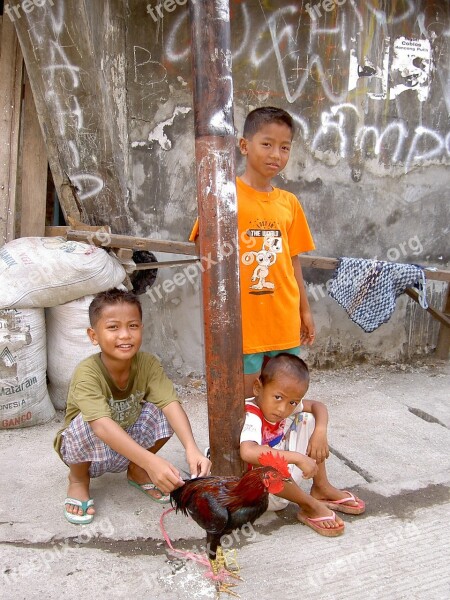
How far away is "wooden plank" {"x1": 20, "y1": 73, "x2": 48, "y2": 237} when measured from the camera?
3703 mm

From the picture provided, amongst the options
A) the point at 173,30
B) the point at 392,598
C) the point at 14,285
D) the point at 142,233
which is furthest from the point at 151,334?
the point at 392,598

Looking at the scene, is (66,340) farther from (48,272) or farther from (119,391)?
(119,391)

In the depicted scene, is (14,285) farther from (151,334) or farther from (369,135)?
(369,135)

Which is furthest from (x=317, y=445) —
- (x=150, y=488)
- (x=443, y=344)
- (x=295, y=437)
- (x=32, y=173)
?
(x=443, y=344)

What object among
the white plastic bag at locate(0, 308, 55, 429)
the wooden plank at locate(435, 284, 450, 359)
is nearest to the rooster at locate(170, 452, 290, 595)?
the white plastic bag at locate(0, 308, 55, 429)

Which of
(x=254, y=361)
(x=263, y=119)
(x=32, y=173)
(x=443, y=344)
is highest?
(x=263, y=119)

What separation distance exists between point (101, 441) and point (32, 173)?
2.06 meters

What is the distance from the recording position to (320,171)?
4.32m

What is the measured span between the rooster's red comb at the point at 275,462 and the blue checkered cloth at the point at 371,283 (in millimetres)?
2158

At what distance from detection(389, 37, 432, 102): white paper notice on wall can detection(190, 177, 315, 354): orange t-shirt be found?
2233 millimetres

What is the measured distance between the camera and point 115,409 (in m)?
2.47

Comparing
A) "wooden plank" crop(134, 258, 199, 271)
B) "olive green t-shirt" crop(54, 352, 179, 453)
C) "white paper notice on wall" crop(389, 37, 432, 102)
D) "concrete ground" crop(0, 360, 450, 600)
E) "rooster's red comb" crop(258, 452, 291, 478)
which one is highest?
"white paper notice on wall" crop(389, 37, 432, 102)

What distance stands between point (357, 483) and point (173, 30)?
298cm

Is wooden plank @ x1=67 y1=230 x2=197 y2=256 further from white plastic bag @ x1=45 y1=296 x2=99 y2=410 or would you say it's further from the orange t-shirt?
the orange t-shirt
